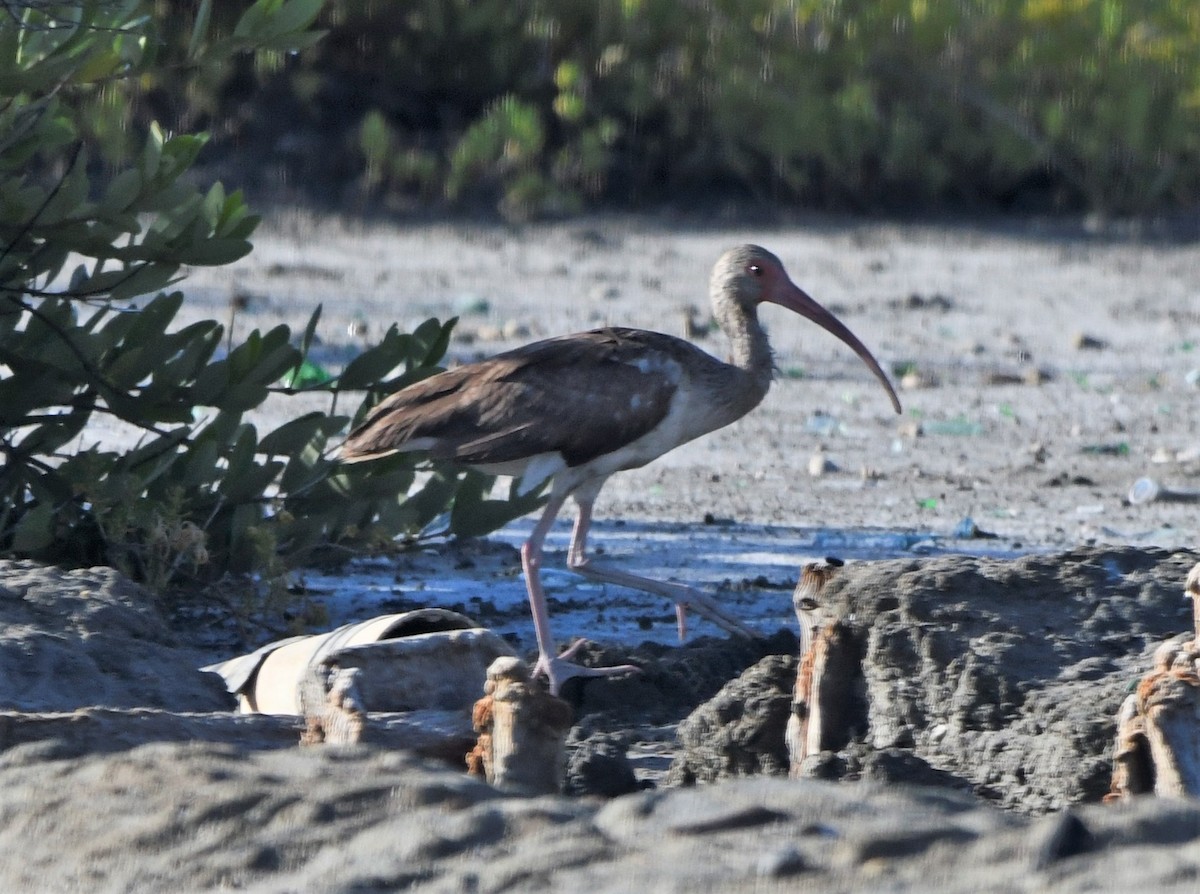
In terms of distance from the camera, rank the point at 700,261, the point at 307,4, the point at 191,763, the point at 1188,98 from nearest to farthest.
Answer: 1. the point at 191,763
2. the point at 307,4
3. the point at 700,261
4. the point at 1188,98

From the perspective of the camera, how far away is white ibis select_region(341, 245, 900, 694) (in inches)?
260

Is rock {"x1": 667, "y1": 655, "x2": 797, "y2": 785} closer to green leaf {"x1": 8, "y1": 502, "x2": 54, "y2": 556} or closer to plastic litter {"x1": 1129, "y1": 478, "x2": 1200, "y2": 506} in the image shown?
green leaf {"x1": 8, "y1": 502, "x2": 54, "y2": 556}

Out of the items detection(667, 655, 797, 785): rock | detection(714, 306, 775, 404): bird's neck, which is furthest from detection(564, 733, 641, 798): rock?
detection(714, 306, 775, 404): bird's neck

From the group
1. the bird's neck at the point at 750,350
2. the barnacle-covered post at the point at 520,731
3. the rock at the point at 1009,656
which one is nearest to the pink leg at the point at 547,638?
the bird's neck at the point at 750,350

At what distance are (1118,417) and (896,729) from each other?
20.9ft

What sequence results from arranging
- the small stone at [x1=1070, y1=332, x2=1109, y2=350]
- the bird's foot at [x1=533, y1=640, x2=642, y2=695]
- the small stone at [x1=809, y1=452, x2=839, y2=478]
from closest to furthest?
the bird's foot at [x1=533, y1=640, x2=642, y2=695] → the small stone at [x1=809, y1=452, x2=839, y2=478] → the small stone at [x1=1070, y1=332, x2=1109, y2=350]

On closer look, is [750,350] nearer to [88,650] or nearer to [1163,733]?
[88,650]

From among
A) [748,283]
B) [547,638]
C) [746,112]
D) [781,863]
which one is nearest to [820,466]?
[748,283]

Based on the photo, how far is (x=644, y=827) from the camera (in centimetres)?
309

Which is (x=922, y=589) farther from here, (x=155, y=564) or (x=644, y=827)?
(x=155, y=564)

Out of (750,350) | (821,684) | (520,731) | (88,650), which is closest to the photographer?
(520,731)

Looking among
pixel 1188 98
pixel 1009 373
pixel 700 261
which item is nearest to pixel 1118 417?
pixel 1009 373

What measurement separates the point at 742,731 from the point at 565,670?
4.46ft

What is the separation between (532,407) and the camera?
6.69m
